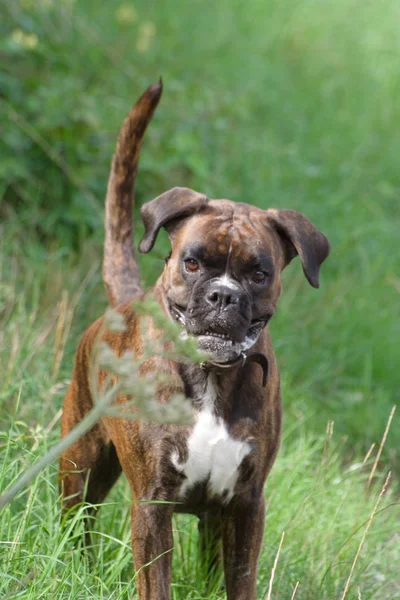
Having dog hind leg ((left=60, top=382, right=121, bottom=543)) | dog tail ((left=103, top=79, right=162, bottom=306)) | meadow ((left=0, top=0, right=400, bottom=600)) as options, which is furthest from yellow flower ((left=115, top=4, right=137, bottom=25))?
dog hind leg ((left=60, top=382, right=121, bottom=543))

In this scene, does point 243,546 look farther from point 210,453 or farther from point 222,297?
point 222,297

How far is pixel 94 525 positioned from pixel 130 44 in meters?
5.15

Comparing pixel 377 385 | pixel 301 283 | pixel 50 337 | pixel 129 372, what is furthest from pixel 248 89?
pixel 129 372

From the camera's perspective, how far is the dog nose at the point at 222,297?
3.05m

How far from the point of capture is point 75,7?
7.97 metres

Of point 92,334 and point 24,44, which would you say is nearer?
point 92,334

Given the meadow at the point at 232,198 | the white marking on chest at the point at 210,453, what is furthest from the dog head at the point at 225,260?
the meadow at the point at 232,198

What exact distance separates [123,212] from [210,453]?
1.36m

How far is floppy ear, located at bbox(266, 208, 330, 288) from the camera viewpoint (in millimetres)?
3381

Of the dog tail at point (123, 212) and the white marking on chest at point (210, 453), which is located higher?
the dog tail at point (123, 212)

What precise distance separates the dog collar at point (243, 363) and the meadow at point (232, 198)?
58 cm

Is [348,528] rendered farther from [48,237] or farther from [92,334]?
[48,237]

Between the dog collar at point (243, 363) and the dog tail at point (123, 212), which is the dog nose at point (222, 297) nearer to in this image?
the dog collar at point (243, 363)

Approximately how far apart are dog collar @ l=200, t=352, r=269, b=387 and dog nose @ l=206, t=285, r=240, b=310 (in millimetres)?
173
